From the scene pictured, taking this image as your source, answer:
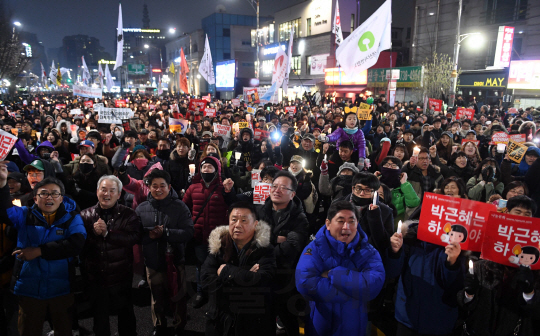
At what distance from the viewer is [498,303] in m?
2.80

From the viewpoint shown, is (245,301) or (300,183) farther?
(300,183)

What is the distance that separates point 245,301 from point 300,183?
8.02ft

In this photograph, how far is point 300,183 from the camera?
16.7ft

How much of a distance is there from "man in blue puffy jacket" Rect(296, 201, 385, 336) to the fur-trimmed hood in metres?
0.43

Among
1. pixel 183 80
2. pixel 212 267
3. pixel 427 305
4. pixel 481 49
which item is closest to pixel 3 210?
pixel 212 267

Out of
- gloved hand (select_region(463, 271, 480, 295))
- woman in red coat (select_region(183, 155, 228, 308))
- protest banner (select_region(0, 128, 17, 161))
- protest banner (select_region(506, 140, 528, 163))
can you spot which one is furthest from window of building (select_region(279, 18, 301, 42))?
gloved hand (select_region(463, 271, 480, 295))

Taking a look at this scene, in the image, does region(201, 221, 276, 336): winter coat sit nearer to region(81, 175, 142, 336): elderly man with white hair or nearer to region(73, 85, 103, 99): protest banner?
region(81, 175, 142, 336): elderly man with white hair

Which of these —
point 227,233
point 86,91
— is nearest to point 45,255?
point 227,233

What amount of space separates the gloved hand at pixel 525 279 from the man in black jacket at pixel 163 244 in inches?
124

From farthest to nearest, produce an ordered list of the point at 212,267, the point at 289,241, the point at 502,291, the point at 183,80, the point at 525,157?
1. the point at 183,80
2. the point at 525,157
3. the point at 289,241
4. the point at 212,267
5. the point at 502,291

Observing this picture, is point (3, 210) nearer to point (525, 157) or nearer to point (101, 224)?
point (101, 224)

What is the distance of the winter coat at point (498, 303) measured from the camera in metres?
2.74

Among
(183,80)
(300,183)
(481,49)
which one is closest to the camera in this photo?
(300,183)

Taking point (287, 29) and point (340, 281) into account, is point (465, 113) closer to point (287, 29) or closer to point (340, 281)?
point (340, 281)
